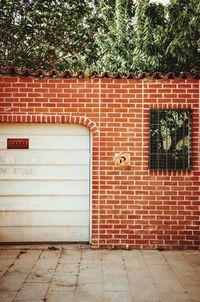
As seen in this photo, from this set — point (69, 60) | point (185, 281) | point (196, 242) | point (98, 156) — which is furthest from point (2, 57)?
point (185, 281)

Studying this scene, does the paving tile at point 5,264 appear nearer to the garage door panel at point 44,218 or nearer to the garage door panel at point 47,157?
the garage door panel at point 44,218

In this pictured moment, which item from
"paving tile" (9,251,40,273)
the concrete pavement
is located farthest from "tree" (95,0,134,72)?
"paving tile" (9,251,40,273)

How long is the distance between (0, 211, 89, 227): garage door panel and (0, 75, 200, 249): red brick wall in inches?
14.9

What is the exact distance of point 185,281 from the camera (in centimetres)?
518

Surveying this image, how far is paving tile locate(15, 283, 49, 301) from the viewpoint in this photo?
461 cm

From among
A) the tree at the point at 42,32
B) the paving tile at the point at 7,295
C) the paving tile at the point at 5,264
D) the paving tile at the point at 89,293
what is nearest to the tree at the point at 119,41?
the tree at the point at 42,32

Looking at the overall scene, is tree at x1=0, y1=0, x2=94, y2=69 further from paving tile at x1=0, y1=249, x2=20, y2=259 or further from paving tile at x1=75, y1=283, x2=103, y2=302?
paving tile at x1=75, y1=283, x2=103, y2=302

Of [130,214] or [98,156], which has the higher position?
[98,156]

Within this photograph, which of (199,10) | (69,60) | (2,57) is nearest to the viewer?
(199,10)

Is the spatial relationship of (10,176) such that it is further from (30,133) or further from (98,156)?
(98,156)

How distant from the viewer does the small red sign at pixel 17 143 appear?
6984mm

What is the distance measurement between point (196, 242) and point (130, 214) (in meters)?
1.39

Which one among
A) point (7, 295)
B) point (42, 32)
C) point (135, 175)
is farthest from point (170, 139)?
point (42, 32)

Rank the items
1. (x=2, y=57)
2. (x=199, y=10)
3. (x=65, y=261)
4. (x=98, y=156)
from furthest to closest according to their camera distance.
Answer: (x=2, y=57)
(x=199, y=10)
(x=98, y=156)
(x=65, y=261)
